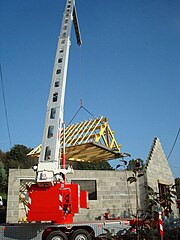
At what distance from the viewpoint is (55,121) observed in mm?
8586

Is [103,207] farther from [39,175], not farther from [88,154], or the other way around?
[39,175]

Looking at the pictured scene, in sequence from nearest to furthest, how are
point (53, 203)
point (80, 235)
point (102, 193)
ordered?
point (53, 203)
point (80, 235)
point (102, 193)

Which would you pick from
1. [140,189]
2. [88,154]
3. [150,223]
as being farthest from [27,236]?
[88,154]

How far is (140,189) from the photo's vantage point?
46.5 feet

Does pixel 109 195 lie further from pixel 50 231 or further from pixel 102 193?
pixel 50 231

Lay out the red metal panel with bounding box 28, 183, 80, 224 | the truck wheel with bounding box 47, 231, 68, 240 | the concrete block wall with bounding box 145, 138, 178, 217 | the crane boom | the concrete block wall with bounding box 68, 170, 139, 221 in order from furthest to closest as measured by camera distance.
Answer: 1. the concrete block wall with bounding box 145, 138, 178, 217
2. the concrete block wall with bounding box 68, 170, 139, 221
3. the truck wheel with bounding box 47, 231, 68, 240
4. the crane boom
5. the red metal panel with bounding box 28, 183, 80, 224

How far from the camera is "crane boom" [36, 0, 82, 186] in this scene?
7.63 metres

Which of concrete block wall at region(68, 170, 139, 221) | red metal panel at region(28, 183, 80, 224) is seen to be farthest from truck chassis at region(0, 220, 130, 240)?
concrete block wall at region(68, 170, 139, 221)

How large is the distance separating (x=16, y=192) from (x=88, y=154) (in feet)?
20.4

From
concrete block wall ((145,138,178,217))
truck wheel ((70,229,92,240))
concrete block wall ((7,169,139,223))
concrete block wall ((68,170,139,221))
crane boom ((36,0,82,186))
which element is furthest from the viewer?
concrete block wall ((145,138,178,217))

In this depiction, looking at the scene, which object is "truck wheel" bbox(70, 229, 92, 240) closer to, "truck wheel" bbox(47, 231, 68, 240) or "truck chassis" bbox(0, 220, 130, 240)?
"truck chassis" bbox(0, 220, 130, 240)

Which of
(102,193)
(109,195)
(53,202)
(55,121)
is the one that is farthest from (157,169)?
(53,202)

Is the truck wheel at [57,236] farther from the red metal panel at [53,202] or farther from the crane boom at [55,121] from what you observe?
the crane boom at [55,121]

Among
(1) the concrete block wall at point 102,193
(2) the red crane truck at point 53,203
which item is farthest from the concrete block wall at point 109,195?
(2) the red crane truck at point 53,203
